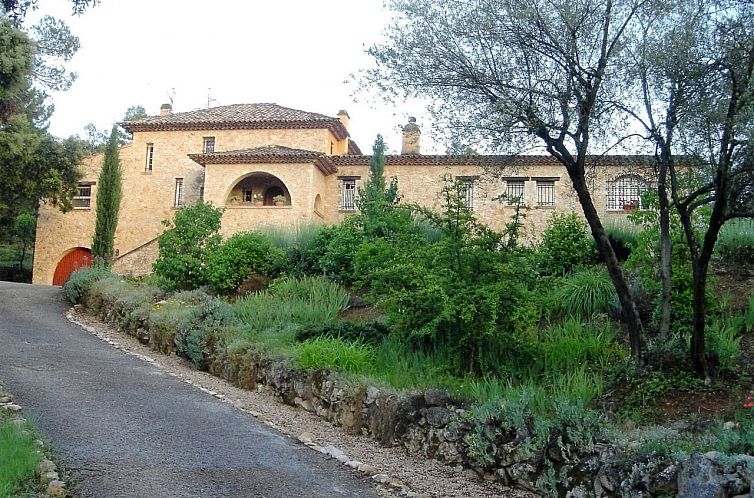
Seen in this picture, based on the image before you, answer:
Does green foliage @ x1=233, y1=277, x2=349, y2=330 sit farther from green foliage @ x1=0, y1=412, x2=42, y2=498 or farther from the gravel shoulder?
green foliage @ x1=0, y1=412, x2=42, y2=498

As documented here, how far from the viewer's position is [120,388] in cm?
1043

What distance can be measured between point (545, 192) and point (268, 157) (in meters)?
11.9

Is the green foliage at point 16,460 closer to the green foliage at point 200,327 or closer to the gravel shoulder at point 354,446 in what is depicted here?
the gravel shoulder at point 354,446

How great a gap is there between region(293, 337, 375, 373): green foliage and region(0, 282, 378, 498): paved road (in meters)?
1.35

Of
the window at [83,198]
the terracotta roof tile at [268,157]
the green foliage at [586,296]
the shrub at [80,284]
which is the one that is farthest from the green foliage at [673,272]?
the window at [83,198]

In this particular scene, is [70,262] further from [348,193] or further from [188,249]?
[188,249]

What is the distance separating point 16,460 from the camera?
5.88m

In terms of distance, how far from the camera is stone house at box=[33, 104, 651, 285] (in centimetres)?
3022

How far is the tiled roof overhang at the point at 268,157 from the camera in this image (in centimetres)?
3032

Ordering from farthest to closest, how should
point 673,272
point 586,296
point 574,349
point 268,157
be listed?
point 268,157
point 586,296
point 673,272
point 574,349

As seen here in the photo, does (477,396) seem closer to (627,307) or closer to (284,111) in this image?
(627,307)

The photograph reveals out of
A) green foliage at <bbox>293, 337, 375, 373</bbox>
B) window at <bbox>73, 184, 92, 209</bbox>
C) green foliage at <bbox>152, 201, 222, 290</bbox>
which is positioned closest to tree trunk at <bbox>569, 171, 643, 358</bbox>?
green foliage at <bbox>293, 337, 375, 373</bbox>


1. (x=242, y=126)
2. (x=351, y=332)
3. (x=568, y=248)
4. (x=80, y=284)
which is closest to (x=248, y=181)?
(x=242, y=126)

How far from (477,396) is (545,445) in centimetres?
161
